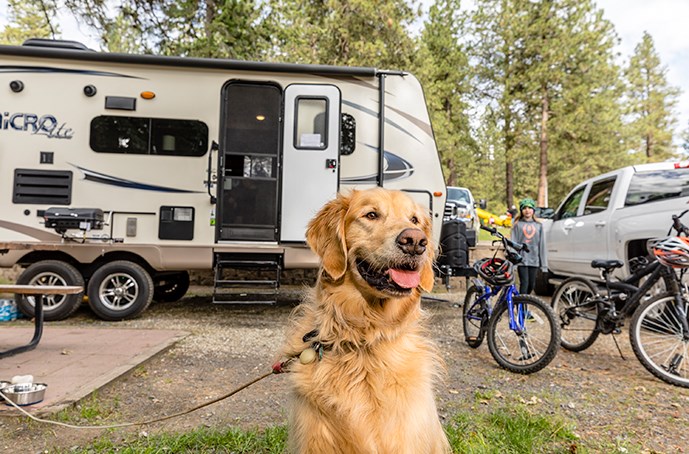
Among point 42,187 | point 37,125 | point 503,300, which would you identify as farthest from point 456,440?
point 37,125

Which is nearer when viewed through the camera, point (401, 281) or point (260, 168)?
point (401, 281)

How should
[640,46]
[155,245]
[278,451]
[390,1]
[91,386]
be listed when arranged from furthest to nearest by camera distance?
[640,46] → [390,1] → [155,245] → [91,386] → [278,451]

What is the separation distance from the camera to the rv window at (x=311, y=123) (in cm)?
621

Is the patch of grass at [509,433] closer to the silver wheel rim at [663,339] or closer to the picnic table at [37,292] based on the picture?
the silver wheel rim at [663,339]

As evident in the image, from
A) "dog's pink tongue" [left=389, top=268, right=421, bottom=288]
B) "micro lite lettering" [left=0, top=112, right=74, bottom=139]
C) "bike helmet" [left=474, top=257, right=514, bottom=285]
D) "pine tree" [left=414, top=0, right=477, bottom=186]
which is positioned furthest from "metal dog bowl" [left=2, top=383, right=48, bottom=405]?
"pine tree" [left=414, top=0, right=477, bottom=186]

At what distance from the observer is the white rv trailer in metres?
5.86

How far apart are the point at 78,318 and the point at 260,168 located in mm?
3478

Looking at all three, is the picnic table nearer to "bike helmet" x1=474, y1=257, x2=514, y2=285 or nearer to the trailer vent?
the trailer vent

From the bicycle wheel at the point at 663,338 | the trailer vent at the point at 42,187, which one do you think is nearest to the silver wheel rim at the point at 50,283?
the trailer vent at the point at 42,187

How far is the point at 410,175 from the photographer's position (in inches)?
256

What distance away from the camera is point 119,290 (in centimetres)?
605

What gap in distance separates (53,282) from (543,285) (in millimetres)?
8455

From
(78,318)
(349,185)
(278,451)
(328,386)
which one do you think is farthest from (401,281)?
(78,318)

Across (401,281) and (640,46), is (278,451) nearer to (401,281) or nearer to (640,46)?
(401,281)
